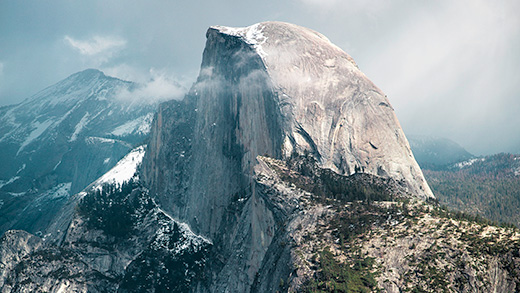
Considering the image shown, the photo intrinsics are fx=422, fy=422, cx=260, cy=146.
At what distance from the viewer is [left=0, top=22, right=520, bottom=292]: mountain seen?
248 ft

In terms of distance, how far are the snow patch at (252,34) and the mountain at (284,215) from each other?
2.75ft

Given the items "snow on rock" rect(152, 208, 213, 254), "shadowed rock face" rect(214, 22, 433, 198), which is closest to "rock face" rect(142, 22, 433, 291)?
"shadowed rock face" rect(214, 22, 433, 198)

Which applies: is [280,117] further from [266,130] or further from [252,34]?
[252,34]

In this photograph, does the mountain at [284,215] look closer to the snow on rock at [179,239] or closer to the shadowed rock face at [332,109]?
the shadowed rock face at [332,109]

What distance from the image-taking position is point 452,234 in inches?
3022

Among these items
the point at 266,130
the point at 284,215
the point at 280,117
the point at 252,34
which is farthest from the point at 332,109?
the point at 284,215

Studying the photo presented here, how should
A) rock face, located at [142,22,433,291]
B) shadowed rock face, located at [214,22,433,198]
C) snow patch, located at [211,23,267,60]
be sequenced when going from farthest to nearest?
snow patch, located at [211,23,267,60], shadowed rock face, located at [214,22,433,198], rock face, located at [142,22,433,291]

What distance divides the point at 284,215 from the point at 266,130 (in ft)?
157

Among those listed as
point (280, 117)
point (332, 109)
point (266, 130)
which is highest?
point (332, 109)

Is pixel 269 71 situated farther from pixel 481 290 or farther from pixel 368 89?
pixel 481 290

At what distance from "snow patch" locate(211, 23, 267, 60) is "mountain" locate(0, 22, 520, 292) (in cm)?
84

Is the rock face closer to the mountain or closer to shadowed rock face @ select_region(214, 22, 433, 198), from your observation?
shadowed rock face @ select_region(214, 22, 433, 198)

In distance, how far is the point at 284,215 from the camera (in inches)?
4259

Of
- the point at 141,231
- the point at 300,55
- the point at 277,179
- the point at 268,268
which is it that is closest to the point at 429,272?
the point at 268,268
